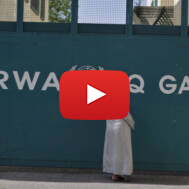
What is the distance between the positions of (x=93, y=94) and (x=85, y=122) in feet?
8.73

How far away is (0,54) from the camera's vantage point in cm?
978

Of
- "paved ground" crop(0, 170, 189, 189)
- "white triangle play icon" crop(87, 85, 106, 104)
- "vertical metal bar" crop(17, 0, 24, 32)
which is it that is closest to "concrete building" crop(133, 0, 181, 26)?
"vertical metal bar" crop(17, 0, 24, 32)

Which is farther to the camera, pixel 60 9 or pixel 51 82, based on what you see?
pixel 51 82

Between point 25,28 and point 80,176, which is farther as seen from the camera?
point 25,28

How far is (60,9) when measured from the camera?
31.3 ft

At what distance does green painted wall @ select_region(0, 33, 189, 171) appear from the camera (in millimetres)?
9617

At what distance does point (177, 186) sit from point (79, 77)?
2723mm

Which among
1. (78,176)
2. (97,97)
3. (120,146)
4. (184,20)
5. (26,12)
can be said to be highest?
(26,12)

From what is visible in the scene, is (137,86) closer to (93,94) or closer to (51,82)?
(51,82)

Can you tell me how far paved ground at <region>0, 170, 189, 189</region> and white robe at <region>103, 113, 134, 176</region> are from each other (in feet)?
0.92

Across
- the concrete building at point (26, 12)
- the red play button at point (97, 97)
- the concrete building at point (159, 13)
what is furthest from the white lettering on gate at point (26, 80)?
the concrete building at point (159, 13)

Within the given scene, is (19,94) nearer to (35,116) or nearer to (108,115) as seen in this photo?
(35,116)

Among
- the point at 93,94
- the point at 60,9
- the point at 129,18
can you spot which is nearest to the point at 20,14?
the point at 60,9

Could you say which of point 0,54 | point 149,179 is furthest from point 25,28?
point 149,179
